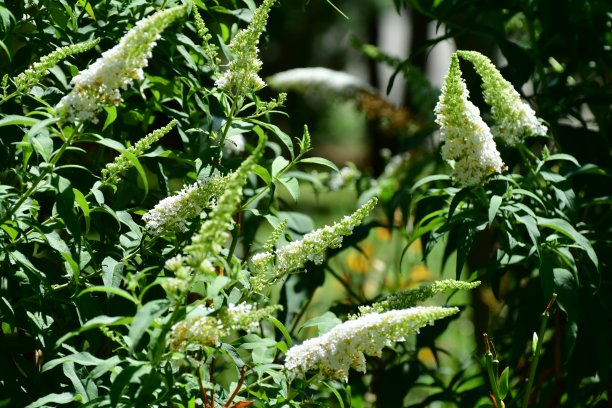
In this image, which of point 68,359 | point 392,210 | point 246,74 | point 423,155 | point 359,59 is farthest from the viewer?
point 359,59

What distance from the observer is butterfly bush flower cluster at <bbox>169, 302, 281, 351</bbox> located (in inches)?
55.6

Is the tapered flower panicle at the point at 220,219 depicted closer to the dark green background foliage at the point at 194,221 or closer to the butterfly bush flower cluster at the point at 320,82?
the dark green background foliage at the point at 194,221

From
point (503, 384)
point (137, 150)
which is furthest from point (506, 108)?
point (137, 150)

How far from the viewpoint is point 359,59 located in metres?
12.7

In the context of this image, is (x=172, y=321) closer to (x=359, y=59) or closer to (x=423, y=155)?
(x=423, y=155)

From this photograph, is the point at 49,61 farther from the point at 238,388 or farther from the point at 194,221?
the point at 238,388

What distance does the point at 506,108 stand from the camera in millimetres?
2039

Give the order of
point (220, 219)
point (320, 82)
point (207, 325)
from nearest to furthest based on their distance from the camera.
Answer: point (220, 219) → point (207, 325) → point (320, 82)

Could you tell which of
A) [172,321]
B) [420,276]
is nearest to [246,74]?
[172,321]

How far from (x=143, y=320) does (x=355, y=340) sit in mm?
361

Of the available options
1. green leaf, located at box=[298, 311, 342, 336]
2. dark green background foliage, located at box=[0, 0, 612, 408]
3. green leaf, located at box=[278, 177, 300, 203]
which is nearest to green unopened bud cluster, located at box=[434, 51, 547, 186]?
dark green background foliage, located at box=[0, 0, 612, 408]

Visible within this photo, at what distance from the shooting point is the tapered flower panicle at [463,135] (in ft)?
6.01

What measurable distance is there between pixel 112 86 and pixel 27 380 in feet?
2.55

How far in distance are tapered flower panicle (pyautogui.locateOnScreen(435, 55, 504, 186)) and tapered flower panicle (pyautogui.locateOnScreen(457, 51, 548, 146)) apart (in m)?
0.13
